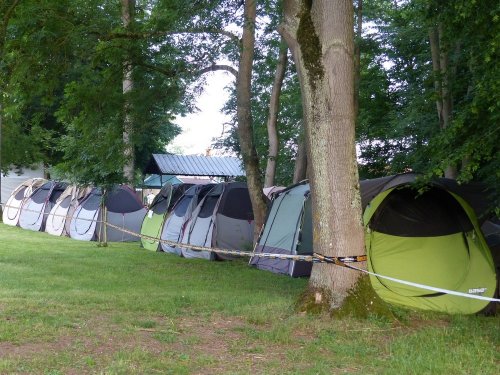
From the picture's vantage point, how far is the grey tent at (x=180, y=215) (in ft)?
50.6

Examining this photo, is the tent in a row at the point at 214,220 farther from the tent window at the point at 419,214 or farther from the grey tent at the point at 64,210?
the tent window at the point at 419,214

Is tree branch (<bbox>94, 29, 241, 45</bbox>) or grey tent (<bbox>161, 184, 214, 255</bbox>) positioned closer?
tree branch (<bbox>94, 29, 241, 45</bbox>)

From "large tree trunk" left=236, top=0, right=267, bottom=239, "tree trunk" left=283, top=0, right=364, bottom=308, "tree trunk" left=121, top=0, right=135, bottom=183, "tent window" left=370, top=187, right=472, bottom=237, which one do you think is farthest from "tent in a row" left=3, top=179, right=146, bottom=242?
"tree trunk" left=283, top=0, right=364, bottom=308

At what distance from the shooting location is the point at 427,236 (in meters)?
8.89

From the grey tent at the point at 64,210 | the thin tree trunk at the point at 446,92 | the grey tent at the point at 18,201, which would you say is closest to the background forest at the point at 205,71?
the thin tree trunk at the point at 446,92

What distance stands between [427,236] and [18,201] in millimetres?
18721

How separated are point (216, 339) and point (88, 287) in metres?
3.76

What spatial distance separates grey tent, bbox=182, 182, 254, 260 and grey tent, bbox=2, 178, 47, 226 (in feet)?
33.7

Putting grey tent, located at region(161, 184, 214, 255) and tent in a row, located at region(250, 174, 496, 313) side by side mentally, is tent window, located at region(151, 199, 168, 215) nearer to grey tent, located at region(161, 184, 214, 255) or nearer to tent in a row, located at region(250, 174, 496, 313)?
grey tent, located at region(161, 184, 214, 255)

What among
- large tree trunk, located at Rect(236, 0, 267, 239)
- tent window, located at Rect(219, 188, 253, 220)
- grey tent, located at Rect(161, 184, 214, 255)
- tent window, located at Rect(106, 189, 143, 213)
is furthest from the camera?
tent window, located at Rect(106, 189, 143, 213)

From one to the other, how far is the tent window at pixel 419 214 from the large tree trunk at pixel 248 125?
461 centimetres

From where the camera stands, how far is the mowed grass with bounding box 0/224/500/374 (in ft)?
16.7

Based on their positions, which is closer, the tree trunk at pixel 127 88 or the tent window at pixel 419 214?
the tent window at pixel 419 214

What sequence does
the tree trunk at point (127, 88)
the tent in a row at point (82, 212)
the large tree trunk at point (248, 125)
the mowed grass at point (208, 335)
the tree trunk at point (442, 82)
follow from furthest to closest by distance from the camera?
the tent in a row at point (82, 212) → the large tree trunk at point (248, 125) → the tree trunk at point (127, 88) → the tree trunk at point (442, 82) → the mowed grass at point (208, 335)
